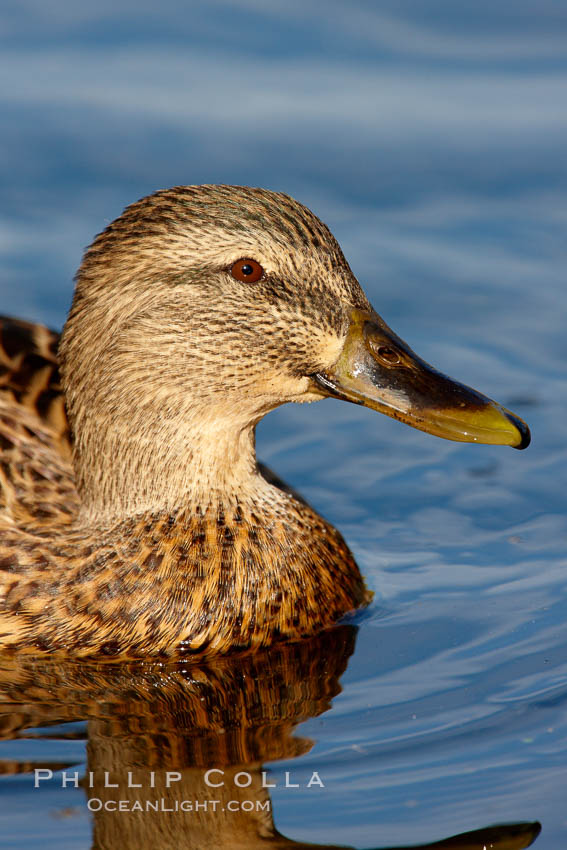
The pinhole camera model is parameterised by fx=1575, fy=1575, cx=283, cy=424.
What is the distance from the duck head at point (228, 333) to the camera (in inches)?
259

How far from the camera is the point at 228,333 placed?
264 inches

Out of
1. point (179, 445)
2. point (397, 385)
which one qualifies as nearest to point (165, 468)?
point (179, 445)

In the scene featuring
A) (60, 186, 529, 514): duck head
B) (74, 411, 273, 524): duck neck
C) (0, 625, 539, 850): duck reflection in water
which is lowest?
(0, 625, 539, 850): duck reflection in water

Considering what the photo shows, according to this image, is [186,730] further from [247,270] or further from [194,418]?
[247,270]

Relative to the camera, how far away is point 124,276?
6680 mm

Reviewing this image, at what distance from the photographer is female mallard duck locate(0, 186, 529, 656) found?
6.61 m

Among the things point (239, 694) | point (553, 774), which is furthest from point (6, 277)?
point (553, 774)

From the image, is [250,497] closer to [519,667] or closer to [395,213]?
[519,667]

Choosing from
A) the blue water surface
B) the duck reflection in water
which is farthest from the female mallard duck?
the blue water surface

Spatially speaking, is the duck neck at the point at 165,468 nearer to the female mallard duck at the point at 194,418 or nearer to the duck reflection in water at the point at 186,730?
the female mallard duck at the point at 194,418

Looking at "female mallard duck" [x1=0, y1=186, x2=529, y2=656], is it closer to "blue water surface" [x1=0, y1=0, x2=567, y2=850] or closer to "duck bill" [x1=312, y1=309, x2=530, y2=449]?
"duck bill" [x1=312, y1=309, x2=530, y2=449]

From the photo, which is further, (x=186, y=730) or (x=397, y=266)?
(x=397, y=266)

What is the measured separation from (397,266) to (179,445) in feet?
11.5

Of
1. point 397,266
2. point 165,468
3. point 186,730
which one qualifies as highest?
point 397,266
